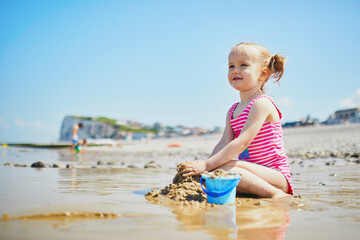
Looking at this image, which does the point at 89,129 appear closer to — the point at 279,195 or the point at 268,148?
the point at 268,148

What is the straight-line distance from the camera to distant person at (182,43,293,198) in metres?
2.69

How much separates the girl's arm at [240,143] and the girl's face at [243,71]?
0.21 meters

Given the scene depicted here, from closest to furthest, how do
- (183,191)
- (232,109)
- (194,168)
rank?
A: (183,191) → (194,168) → (232,109)

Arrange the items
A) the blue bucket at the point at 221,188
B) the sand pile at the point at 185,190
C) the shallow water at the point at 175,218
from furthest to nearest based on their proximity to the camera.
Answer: the sand pile at the point at 185,190 → the blue bucket at the point at 221,188 → the shallow water at the point at 175,218

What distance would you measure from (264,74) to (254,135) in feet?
2.16

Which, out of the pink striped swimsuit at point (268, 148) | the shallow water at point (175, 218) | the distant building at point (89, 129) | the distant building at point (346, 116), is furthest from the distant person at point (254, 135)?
the distant building at point (89, 129)

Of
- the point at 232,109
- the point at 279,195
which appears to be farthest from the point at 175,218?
the point at 232,109

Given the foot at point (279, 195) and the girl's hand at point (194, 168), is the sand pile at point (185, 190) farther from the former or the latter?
the foot at point (279, 195)

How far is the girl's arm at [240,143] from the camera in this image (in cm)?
270

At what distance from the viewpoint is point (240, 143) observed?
2729 mm

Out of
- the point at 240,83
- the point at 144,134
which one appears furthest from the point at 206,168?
the point at 144,134

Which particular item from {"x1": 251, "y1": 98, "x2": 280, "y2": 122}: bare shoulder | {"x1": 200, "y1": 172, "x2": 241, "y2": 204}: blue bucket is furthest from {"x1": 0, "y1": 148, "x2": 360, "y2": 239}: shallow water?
{"x1": 251, "y1": 98, "x2": 280, "y2": 122}: bare shoulder

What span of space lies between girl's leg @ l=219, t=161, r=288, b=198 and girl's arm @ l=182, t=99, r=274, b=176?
0.27 feet

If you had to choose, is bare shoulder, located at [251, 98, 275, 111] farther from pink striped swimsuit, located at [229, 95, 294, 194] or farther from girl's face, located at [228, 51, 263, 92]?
girl's face, located at [228, 51, 263, 92]
